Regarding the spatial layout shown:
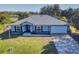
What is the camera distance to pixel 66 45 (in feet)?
23.2

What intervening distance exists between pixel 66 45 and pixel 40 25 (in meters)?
0.43

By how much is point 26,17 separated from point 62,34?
52cm

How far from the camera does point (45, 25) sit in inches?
278

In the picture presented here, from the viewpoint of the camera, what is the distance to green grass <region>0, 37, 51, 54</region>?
7.04m

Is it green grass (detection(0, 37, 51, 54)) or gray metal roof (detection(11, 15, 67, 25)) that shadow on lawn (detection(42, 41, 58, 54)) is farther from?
gray metal roof (detection(11, 15, 67, 25))

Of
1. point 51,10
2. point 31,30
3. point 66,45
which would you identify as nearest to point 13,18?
point 31,30

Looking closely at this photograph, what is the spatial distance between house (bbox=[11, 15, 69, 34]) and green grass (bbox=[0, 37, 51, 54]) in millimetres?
105

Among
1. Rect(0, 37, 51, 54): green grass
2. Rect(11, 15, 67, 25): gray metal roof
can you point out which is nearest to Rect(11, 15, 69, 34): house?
Rect(11, 15, 67, 25): gray metal roof

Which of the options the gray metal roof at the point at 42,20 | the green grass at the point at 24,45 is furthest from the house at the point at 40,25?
the green grass at the point at 24,45

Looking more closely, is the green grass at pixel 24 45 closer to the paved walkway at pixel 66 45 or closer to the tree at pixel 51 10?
the paved walkway at pixel 66 45

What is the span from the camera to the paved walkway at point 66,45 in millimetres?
7043

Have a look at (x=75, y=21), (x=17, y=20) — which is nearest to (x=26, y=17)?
(x=17, y=20)

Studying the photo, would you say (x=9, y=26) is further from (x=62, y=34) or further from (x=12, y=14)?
(x=62, y=34)

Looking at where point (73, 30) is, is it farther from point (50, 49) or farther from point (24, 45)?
point (24, 45)
